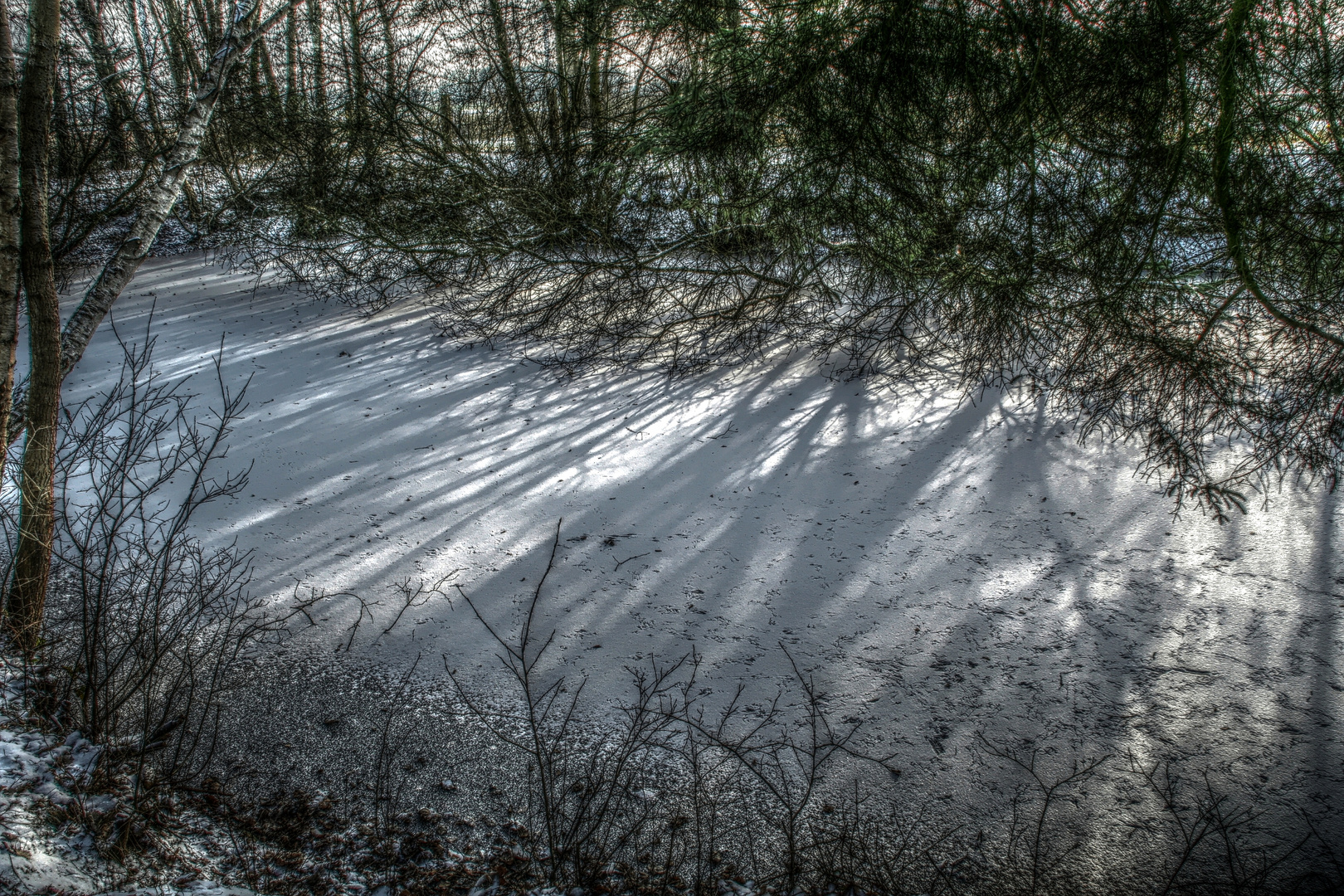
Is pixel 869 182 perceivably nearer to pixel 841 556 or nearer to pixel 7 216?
pixel 841 556

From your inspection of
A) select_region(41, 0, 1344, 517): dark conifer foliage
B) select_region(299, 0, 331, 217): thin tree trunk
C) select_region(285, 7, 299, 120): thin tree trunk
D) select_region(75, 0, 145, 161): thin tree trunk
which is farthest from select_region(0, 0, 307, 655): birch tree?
select_region(285, 7, 299, 120): thin tree trunk

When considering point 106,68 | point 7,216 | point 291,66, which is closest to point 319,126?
point 291,66

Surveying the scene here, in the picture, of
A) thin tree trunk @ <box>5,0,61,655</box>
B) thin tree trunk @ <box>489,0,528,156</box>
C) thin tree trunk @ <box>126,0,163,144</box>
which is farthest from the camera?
thin tree trunk @ <box>126,0,163,144</box>

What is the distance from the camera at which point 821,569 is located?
4.30 m

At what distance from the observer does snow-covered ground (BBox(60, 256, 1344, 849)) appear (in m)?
3.19

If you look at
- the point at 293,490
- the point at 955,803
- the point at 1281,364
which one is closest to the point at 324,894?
the point at 955,803

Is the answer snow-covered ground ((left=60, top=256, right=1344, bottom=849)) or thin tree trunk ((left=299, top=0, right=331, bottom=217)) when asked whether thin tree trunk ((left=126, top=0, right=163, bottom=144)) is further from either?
snow-covered ground ((left=60, top=256, right=1344, bottom=849))

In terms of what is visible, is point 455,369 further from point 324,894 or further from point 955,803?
point 955,803

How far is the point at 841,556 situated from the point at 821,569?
205mm

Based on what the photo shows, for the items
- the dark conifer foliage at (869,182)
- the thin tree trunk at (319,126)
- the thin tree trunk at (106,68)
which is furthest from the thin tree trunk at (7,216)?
the thin tree trunk at (319,126)

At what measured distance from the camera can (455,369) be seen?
7.68 meters

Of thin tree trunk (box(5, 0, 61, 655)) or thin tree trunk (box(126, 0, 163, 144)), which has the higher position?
thin tree trunk (box(126, 0, 163, 144))

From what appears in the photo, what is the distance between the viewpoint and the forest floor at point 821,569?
121 inches

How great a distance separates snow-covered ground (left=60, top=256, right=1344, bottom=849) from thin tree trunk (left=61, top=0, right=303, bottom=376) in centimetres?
163
